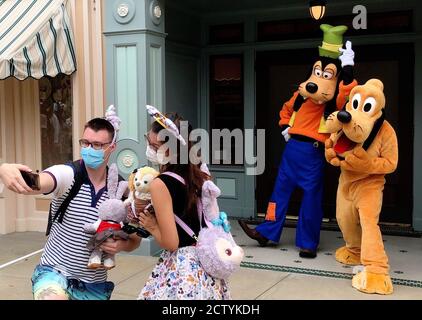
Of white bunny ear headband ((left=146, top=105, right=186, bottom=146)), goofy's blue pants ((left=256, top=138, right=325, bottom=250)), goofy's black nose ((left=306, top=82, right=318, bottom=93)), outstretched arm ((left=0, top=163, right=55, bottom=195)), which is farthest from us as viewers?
goofy's blue pants ((left=256, top=138, right=325, bottom=250))

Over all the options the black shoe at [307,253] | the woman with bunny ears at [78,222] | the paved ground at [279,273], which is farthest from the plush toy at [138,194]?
the black shoe at [307,253]

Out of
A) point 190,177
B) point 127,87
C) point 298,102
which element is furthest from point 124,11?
point 190,177

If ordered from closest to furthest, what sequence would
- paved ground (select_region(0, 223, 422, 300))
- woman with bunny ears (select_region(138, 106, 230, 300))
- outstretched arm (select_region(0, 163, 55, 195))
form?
outstretched arm (select_region(0, 163, 55, 195)) → woman with bunny ears (select_region(138, 106, 230, 300)) → paved ground (select_region(0, 223, 422, 300))

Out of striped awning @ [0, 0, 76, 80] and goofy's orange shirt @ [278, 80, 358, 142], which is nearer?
goofy's orange shirt @ [278, 80, 358, 142]

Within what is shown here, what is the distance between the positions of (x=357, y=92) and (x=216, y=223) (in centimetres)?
266

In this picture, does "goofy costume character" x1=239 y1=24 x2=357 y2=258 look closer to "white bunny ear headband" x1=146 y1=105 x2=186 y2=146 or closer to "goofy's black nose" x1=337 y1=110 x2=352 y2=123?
"goofy's black nose" x1=337 y1=110 x2=352 y2=123

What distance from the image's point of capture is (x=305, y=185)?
231 inches

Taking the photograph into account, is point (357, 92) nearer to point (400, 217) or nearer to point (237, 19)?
point (400, 217)

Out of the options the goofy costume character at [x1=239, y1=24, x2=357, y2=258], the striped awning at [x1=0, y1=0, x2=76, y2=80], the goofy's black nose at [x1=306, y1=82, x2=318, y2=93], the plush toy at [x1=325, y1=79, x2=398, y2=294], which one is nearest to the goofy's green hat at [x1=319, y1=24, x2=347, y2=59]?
the goofy costume character at [x1=239, y1=24, x2=357, y2=258]

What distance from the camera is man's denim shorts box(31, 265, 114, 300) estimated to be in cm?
280

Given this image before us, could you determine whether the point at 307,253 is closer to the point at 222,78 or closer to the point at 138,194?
the point at 222,78

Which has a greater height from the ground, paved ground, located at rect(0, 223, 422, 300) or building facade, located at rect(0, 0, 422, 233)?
building facade, located at rect(0, 0, 422, 233)

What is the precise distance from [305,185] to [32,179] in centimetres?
371
